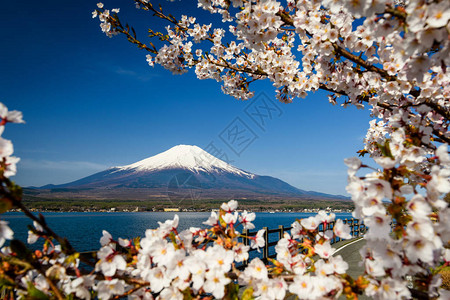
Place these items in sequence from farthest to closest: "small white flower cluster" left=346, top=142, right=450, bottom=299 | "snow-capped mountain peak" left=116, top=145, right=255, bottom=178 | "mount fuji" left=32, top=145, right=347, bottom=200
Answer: "snow-capped mountain peak" left=116, top=145, right=255, bottom=178 → "mount fuji" left=32, top=145, right=347, bottom=200 → "small white flower cluster" left=346, top=142, right=450, bottom=299

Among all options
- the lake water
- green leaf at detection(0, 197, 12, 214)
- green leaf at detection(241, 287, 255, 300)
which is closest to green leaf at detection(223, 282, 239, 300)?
green leaf at detection(241, 287, 255, 300)

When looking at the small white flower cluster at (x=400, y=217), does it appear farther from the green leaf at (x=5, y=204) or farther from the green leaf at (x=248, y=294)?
the green leaf at (x=5, y=204)

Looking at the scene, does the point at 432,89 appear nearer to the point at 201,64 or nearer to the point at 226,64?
the point at 226,64

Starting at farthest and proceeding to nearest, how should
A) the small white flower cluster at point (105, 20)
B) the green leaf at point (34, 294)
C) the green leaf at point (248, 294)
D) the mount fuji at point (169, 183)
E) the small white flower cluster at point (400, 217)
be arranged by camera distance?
1. the mount fuji at point (169, 183)
2. the small white flower cluster at point (105, 20)
3. the green leaf at point (248, 294)
4. the green leaf at point (34, 294)
5. the small white flower cluster at point (400, 217)

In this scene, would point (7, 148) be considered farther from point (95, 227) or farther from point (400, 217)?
point (95, 227)

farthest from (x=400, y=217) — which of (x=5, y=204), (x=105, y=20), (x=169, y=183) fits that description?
(x=169, y=183)

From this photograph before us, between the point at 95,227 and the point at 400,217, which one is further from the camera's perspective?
the point at 95,227

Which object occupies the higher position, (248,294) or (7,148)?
(7,148)

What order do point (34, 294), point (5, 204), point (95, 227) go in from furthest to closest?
point (95, 227) < point (34, 294) < point (5, 204)

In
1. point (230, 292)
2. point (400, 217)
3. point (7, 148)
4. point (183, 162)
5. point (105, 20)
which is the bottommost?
point (230, 292)

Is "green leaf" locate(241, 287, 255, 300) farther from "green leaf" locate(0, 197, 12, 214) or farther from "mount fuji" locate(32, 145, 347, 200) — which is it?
"mount fuji" locate(32, 145, 347, 200)

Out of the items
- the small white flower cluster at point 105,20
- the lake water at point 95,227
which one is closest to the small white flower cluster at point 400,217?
the small white flower cluster at point 105,20

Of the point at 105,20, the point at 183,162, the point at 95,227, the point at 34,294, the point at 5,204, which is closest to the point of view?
the point at 5,204

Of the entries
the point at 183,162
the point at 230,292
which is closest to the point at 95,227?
the point at 230,292
